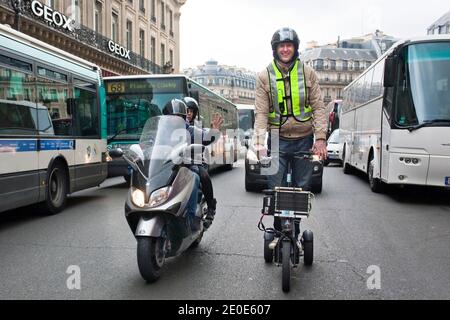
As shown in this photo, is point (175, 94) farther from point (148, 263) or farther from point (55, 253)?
point (148, 263)

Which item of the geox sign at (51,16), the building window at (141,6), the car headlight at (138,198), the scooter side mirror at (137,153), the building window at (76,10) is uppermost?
the building window at (141,6)

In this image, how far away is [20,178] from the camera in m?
6.86

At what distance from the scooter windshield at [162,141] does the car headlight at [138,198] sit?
0.16 m

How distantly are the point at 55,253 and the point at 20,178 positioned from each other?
2104 mm

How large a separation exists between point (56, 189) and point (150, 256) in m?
4.91

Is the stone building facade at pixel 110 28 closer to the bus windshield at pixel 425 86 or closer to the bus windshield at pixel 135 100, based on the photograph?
the bus windshield at pixel 135 100

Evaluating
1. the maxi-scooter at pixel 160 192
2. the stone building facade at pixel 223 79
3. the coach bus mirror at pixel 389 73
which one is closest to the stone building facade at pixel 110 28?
the coach bus mirror at pixel 389 73

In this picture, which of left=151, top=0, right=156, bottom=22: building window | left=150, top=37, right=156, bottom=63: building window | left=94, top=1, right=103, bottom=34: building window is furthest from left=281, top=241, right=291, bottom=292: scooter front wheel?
left=151, top=0, right=156, bottom=22: building window

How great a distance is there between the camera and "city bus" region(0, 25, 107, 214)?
21.9 ft

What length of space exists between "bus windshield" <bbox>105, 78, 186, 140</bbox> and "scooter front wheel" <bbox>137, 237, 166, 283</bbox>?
818cm

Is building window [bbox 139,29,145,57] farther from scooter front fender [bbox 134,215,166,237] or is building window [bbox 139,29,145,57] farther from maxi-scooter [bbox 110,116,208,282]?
scooter front fender [bbox 134,215,166,237]

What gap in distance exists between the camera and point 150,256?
13.0ft

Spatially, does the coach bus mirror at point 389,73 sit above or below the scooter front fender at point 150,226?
above

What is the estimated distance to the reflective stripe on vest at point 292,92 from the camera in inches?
169
